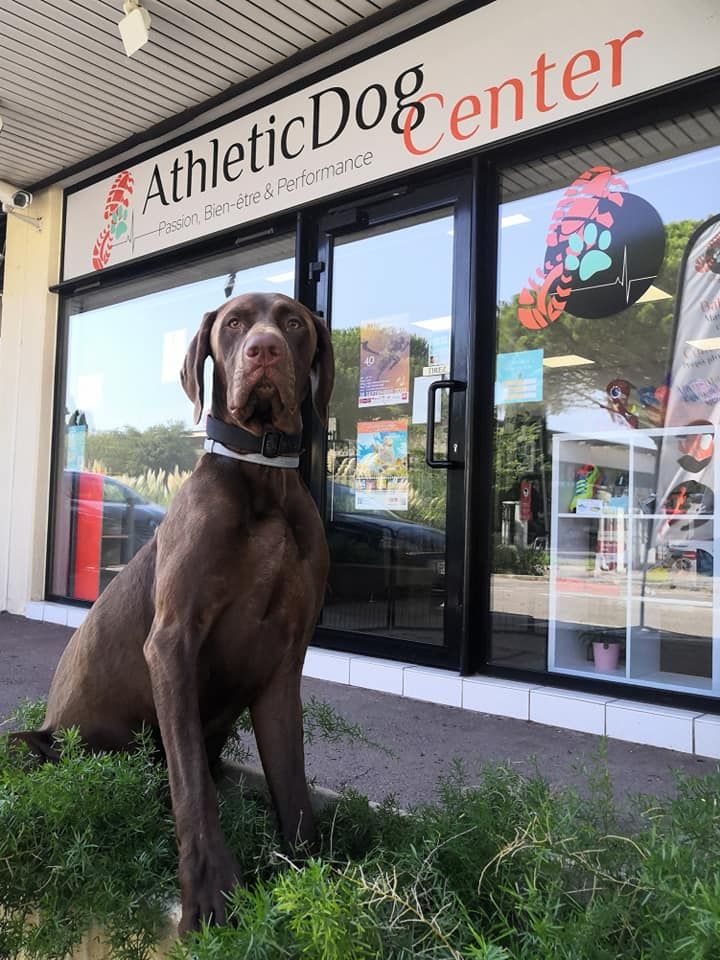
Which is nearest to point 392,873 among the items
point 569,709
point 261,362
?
point 261,362

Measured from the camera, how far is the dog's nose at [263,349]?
1.63 m

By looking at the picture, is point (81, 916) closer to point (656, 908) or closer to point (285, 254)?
point (656, 908)

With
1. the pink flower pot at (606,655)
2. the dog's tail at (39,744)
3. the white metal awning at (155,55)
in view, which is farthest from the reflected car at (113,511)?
the dog's tail at (39,744)

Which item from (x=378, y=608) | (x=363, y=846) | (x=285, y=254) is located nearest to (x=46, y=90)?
(x=285, y=254)

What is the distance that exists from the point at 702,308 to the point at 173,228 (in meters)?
4.27

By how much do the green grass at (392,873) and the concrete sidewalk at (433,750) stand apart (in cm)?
123

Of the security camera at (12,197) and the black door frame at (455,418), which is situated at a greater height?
the security camera at (12,197)

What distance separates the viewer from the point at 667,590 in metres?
4.34

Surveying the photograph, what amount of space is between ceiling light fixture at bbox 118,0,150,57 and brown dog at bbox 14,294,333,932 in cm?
398

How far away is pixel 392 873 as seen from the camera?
129 cm

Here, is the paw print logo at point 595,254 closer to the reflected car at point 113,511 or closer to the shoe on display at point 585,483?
the shoe on display at point 585,483

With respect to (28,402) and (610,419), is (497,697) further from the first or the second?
(28,402)

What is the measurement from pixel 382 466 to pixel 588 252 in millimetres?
1877

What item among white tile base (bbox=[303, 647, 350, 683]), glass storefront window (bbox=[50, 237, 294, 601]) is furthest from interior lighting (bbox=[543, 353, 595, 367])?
glass storefront window (bbox=[50, 237, 294, 601])
